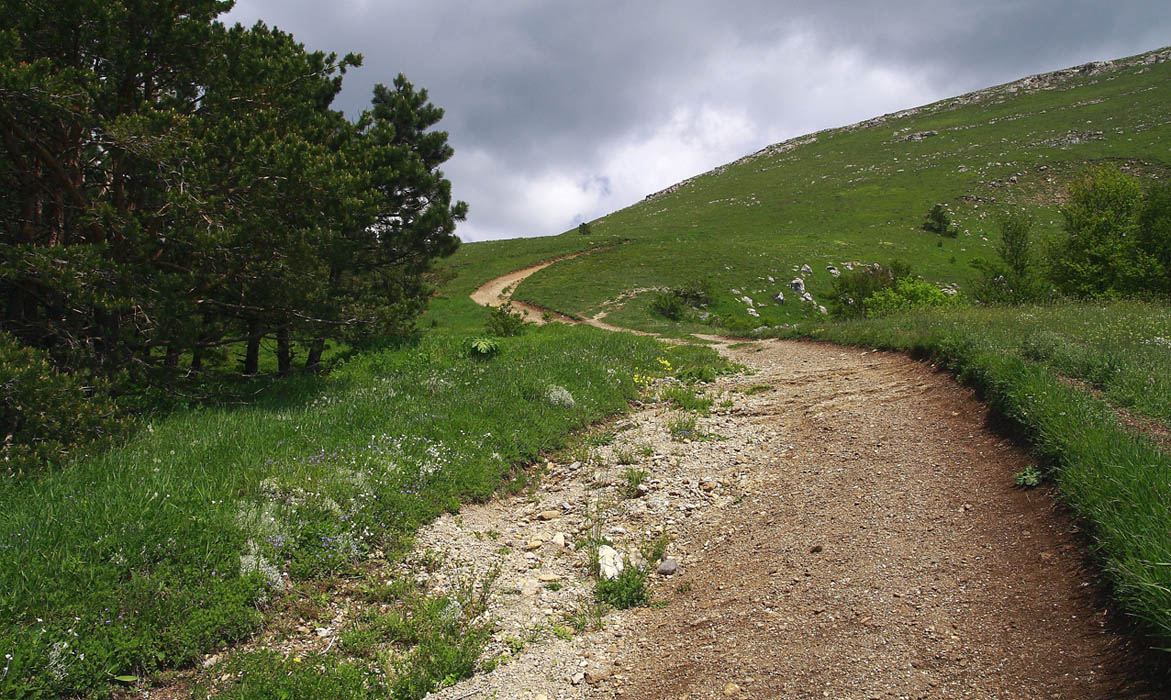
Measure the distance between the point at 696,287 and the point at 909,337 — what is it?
88.0 feet

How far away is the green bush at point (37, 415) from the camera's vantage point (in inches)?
252

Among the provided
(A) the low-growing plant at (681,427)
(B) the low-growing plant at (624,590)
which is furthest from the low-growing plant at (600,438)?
(B) the low-growing plant at (624,590)

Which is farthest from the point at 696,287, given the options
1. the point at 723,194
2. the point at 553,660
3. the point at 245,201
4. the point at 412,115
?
the point at 723,194

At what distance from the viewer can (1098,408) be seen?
6.61 metres

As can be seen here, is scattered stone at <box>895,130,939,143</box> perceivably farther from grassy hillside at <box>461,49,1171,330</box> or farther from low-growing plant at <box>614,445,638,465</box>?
low-growing plant at <box>614,445,638,465</box>

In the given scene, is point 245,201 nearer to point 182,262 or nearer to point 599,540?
point 182,262

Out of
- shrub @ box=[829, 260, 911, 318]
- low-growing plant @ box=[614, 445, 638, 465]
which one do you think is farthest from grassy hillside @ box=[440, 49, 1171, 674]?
low-growing plant @ box=[614, 445, 638, 465]

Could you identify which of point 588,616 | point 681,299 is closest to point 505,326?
point 681,299

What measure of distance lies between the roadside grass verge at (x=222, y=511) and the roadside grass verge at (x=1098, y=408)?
5246 millimetres

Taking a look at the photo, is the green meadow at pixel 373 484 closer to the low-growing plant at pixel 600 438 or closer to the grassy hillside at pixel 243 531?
the grassy hillside at pixel 243 531

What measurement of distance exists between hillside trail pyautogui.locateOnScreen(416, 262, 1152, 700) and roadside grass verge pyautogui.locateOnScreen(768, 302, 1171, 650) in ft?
1.11

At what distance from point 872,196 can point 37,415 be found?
94531 millimetres

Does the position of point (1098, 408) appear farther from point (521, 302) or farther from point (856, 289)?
point (521, 302)

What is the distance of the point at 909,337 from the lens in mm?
15023
